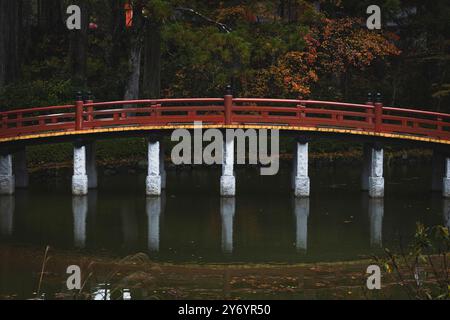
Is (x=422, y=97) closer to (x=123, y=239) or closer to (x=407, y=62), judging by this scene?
(x=407, y=62)

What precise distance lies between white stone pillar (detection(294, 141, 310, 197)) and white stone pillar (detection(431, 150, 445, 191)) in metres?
4.75

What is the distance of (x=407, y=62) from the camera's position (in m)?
46.0

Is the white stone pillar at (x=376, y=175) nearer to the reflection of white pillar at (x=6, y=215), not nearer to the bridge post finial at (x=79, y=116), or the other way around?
the bridge post finial at (x=79, y=116)

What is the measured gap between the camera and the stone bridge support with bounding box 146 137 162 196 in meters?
32.8

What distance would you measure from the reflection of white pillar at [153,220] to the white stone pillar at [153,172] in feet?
0.94

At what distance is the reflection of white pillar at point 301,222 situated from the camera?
25906mm

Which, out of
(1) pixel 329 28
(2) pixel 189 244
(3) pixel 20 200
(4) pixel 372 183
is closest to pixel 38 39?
(1) pixel 329 28

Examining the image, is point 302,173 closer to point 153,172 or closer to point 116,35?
Answer: point 153,172

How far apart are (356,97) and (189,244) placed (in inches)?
864

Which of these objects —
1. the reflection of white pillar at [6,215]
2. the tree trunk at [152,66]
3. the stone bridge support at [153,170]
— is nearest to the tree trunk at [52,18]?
the tree trunk at [152,66]

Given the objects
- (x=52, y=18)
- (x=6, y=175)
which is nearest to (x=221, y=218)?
(x=6, y=175)

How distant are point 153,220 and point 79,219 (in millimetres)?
2122

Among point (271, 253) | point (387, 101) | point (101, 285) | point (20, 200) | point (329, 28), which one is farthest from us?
point (387, 101)

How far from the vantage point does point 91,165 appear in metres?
35.1
